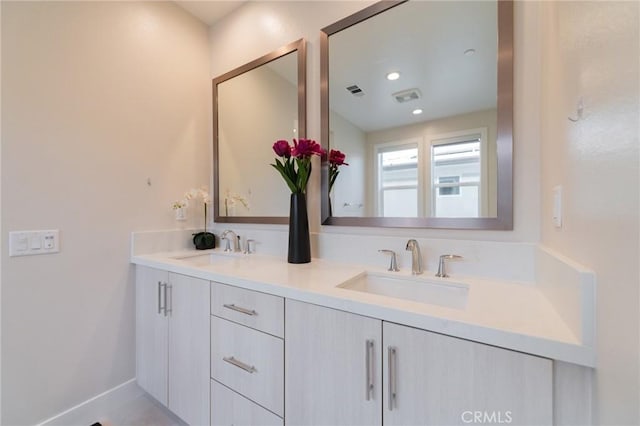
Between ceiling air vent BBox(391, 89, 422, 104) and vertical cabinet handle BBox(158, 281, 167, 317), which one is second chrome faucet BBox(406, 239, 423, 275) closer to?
ceiling air vent BBox(391, 89, 422, 104)

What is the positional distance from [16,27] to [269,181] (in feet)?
4.65

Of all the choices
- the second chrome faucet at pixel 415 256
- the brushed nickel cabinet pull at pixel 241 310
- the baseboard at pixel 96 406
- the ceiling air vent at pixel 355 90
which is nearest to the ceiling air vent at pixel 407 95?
the ceiling air vent at pixel 355 90

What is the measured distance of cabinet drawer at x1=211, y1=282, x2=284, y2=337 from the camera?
1.05 m

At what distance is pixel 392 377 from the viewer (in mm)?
798

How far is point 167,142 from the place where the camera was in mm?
1920

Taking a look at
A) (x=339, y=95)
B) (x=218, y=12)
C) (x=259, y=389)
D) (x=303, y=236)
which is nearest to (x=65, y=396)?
(x=259, y=389)

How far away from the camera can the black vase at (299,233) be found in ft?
4.84

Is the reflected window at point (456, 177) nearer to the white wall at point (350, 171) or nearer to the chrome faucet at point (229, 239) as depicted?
the white wall at point (350, 171)

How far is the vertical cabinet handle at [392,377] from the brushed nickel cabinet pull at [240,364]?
58 centimetres

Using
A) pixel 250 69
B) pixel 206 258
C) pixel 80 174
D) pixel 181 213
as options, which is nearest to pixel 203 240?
pixel 206 258

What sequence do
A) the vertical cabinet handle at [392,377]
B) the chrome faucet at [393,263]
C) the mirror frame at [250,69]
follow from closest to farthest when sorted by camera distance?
1. the vertical cabinet handle at [392,377]
2. the chrome faucet at [393,263]
3. the mirror frame at [250,69]

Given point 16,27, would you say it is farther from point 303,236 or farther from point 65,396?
point 65,396

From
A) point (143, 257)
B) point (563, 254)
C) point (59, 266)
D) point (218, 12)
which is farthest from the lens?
point (218, 12)

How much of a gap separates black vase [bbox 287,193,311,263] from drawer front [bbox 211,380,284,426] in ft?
2.16
